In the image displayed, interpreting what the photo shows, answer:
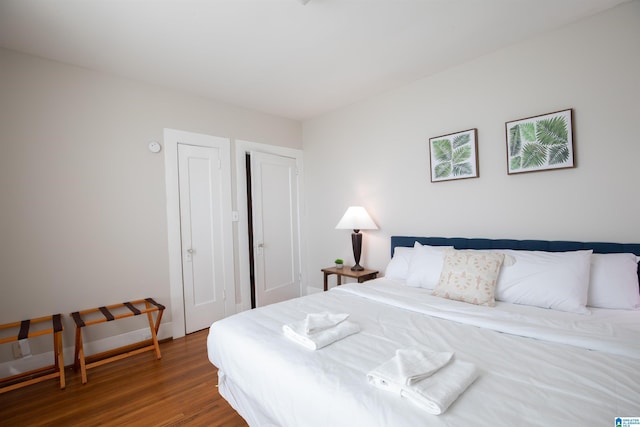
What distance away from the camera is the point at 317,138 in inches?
167

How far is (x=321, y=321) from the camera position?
65.1 inches

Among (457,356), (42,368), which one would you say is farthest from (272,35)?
(42,368)

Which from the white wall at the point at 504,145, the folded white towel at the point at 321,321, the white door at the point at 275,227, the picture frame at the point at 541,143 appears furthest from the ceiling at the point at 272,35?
the folded white towel at the point at 321,321

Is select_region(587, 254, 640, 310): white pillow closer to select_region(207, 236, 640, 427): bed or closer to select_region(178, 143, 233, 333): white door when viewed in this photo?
select_region(207, 236, 640, 427): bed

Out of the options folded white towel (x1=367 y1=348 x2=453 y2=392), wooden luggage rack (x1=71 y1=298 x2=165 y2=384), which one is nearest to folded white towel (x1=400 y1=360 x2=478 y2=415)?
folded white towel (x1=367 y1=348 x2=453 y2=392)

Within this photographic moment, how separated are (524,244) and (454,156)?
1.01 meters

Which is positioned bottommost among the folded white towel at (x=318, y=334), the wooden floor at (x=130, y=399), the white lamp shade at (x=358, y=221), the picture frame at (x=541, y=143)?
the wooden floor at (x=130, y=399)

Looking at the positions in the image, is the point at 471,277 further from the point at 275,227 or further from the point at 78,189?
the point at 78,189

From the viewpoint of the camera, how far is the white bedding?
0.97 metres

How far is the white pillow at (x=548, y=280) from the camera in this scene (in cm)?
183

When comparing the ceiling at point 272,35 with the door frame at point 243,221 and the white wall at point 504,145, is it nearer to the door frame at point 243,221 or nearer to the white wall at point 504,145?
the white wall at point 504,145

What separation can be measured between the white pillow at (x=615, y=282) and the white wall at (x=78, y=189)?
143 inches

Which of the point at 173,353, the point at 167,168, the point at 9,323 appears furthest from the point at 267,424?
the point at 167,168

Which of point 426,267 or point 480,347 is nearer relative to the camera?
point 480,347
